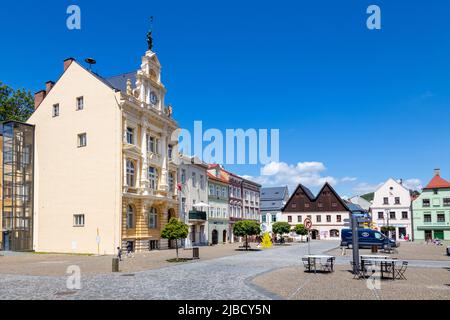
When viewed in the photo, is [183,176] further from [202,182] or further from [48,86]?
[48,86]

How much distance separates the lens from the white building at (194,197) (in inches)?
1901

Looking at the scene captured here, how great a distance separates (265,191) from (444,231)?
124ft

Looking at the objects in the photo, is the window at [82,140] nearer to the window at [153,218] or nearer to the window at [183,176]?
the window at [153,218]

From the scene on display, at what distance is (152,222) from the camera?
40.2 metres

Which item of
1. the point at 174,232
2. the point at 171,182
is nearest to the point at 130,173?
the point at 171,182

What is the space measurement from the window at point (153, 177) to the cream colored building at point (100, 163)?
98 mm

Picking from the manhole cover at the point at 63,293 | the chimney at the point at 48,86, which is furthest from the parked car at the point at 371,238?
the chimney at the point at 48,86

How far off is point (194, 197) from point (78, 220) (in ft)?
56.4

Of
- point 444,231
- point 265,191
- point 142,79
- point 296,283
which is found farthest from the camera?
point 265,191

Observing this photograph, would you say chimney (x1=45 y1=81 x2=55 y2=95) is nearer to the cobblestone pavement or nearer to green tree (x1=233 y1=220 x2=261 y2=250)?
green tree (x1=233 y1=220 x2=261 y2=250)

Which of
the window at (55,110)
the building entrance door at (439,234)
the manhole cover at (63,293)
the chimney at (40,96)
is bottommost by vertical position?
the building entrance door at (439,234)

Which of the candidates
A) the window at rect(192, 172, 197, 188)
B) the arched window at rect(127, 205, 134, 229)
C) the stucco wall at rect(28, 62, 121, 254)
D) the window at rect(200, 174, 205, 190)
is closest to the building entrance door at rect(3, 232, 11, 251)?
the stucco wall at rect(28, 62, 121, 254)
